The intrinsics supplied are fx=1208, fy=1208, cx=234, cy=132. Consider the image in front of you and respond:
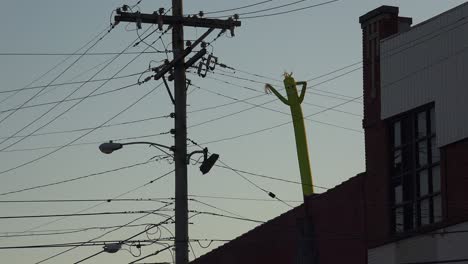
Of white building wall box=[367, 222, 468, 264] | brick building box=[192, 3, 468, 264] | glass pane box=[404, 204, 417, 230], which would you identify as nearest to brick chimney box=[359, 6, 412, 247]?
brick building box=[192, 3, 468, 264]

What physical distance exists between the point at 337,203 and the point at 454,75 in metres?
7.32

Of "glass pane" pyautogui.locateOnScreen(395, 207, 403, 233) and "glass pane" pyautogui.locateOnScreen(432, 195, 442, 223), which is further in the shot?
"glass pane" pyautogui.locateOnScreen(395, 207, 403, 233)

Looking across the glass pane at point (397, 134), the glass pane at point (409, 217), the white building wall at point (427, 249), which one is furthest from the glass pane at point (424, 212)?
the glass pane at point (397, 134)

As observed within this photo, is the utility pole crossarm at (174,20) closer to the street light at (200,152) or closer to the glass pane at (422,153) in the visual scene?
the street light at (200,152)

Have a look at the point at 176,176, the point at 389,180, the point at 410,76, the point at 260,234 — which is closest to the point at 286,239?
the point at 260,234

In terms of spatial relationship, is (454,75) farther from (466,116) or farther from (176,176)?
(176,176)

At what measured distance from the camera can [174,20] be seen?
1356 inches

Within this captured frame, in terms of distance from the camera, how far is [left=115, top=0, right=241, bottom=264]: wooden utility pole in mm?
31828

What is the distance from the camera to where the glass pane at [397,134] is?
4156cm

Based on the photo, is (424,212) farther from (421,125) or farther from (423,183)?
(421,125)

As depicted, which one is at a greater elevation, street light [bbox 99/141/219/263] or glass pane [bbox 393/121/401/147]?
glass pane [bbox 393/121/401/147]

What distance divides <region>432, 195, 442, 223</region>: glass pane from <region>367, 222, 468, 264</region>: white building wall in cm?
53

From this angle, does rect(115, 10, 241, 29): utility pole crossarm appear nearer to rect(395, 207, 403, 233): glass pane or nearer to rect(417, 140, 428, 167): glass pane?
rect(417, 140, 428, 167): glass pane

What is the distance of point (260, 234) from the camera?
1889 inches
